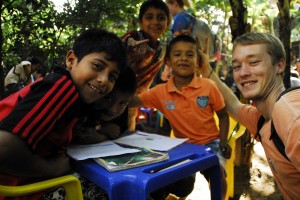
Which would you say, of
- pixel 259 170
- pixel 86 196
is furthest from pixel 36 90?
pixel 259 170

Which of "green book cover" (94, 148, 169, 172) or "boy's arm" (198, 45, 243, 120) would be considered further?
"boy's arm" (198, 45, 243, 120)

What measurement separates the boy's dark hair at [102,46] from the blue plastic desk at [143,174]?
0.56 metres

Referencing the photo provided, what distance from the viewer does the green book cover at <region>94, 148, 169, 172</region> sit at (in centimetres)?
120

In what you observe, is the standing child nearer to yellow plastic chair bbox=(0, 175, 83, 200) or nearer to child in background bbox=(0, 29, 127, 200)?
child in background bbox=(0, 29, 127, 200)

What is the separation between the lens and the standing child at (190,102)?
7.35ft

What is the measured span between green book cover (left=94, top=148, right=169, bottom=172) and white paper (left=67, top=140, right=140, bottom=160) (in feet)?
0.09

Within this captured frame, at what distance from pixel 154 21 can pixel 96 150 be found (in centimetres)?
179

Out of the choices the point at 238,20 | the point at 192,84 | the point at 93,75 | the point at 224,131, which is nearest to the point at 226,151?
the point at 224,131

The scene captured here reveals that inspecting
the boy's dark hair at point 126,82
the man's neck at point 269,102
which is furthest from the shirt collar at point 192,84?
the man's neck at point 269,102

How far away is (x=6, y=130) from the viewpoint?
107cm

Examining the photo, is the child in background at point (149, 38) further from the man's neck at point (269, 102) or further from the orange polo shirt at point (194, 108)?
the man's neck at point (269, 102)

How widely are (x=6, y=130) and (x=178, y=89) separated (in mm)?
1534

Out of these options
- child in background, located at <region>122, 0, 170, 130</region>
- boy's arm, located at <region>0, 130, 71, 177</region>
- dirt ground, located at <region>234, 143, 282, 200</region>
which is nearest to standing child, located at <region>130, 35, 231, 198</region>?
child in background, located at <region>122, 0, 170, 130</region>

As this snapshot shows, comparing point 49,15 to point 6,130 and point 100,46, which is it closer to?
point 100,46
